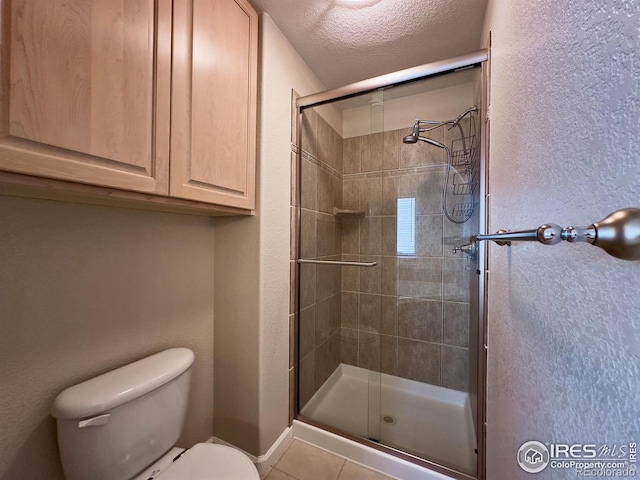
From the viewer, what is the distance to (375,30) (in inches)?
54.2

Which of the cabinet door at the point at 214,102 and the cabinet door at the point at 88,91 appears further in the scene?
the cabinet door at the point at 214,102

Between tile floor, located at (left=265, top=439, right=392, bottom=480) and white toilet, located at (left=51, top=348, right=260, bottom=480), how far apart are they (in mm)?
551

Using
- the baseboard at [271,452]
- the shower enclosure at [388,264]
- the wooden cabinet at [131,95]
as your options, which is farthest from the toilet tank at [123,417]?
the shower enclosure at [388,264]

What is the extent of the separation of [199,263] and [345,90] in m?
1.32

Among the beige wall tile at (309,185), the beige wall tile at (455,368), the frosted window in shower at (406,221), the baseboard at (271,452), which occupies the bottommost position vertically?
the baseboard at (271,452)

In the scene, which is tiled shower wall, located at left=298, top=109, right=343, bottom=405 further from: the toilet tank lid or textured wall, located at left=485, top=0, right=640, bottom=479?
textured wall, located at left=485, top=0, right=640, bottom=479

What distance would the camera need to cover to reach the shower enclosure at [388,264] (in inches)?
61.6

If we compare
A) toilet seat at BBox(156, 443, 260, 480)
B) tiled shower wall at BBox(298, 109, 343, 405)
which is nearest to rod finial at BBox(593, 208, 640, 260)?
toilet seat at BBox(156, 443, 260, 480)

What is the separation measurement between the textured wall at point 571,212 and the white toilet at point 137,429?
964 mm

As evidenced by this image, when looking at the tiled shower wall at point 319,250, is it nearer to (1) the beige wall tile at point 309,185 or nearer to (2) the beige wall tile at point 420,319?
(1) the beige wall tile at point 309,185

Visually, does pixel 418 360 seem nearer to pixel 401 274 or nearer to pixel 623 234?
pixel 401 274

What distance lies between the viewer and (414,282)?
1.81 metres

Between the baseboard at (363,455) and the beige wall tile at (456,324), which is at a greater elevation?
the beige wall tile at (456,324)

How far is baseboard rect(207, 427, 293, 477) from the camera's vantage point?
1289 mm
